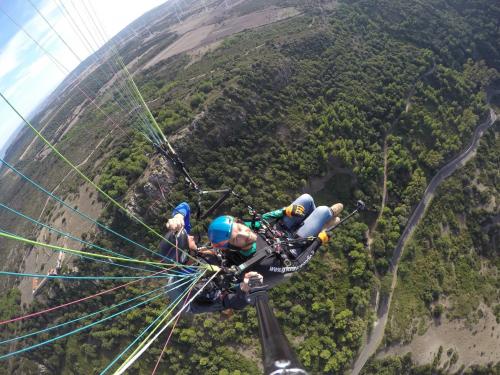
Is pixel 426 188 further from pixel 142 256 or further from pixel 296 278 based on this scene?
pixel 142 256

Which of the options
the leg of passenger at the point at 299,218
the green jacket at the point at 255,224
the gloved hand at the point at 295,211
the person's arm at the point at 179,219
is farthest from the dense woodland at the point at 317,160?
the person's arm at the point at 179,219

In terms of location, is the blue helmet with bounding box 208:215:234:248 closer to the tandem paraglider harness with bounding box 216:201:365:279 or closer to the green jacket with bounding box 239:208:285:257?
the tandem paraglider harness with bounding box 216:201:365:279

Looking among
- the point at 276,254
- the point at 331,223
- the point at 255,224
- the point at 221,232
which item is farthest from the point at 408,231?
the point at 221,232

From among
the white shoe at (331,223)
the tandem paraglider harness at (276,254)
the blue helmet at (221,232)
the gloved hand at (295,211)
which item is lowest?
the tandem paraglider harness at (276,254)

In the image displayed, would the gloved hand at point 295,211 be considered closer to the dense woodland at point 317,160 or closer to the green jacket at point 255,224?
the green jacket at point 255,224

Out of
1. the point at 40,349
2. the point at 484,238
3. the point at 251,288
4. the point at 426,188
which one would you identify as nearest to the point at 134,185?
the point at 40,349

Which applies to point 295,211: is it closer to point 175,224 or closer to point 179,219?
point 179,219
